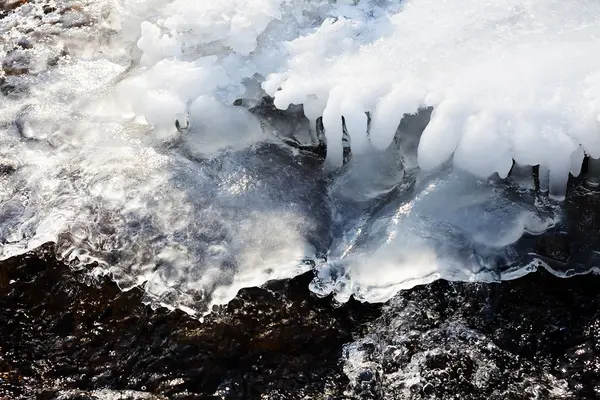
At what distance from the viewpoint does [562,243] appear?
10.5 feet

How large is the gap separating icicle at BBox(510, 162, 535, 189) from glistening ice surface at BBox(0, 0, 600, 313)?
0.05m

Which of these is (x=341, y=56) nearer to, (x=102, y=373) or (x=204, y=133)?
(x=204, y=133)

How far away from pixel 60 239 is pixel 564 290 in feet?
9.35

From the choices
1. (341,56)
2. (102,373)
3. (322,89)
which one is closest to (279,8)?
(341,56)

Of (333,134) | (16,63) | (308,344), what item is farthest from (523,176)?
(16,63)

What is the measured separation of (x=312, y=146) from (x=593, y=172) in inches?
68.3

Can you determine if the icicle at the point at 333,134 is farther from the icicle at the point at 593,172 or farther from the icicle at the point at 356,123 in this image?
the icicle at the point at 593,172

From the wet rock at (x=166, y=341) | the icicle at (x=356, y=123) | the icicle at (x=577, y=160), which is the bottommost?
the wet rock at (x=166, y=341)

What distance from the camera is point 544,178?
3357 mm

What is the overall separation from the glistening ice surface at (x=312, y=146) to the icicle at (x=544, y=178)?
0.01m

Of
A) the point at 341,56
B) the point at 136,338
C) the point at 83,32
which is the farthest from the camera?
the point at 83,32

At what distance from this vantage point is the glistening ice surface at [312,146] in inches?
128

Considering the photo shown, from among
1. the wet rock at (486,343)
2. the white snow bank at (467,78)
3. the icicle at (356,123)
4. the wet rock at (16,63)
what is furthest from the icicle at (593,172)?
the wet rock at (16,63)

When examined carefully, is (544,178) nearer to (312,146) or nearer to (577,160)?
(577,160)
